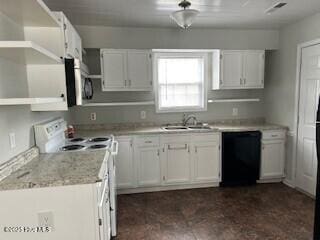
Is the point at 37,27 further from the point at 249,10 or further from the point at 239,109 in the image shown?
the point at 239,109

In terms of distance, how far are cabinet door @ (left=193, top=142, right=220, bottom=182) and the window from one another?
0.79 metres

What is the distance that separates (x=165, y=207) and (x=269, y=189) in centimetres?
165

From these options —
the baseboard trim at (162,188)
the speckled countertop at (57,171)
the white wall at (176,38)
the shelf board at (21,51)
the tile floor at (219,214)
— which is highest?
the white wall at (176,38)

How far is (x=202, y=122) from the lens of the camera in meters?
3.98

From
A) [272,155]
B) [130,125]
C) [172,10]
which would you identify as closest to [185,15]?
[172,10]

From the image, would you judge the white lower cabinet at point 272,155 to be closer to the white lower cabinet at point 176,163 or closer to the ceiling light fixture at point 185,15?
the white lower cabinet at point 176,163

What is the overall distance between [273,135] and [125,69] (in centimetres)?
246

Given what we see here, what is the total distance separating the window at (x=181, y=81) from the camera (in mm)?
3840

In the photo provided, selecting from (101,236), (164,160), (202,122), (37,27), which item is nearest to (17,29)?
(37,27)

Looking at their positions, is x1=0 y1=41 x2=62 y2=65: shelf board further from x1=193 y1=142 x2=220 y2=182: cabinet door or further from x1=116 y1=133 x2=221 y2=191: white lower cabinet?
x1=193 y1=142 x2=220 y2=182: cabinet door

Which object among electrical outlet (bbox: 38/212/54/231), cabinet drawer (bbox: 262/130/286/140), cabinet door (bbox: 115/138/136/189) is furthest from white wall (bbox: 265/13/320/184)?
electrical outlet (bbox: 38/212/54/231)

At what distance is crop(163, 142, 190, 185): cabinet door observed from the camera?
3.36 metres

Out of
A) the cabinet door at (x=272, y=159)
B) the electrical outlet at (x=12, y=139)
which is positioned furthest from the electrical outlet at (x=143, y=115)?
the electrical outlet at (x=12, y=139)

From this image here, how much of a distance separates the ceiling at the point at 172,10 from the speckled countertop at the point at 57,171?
1.64 meters
